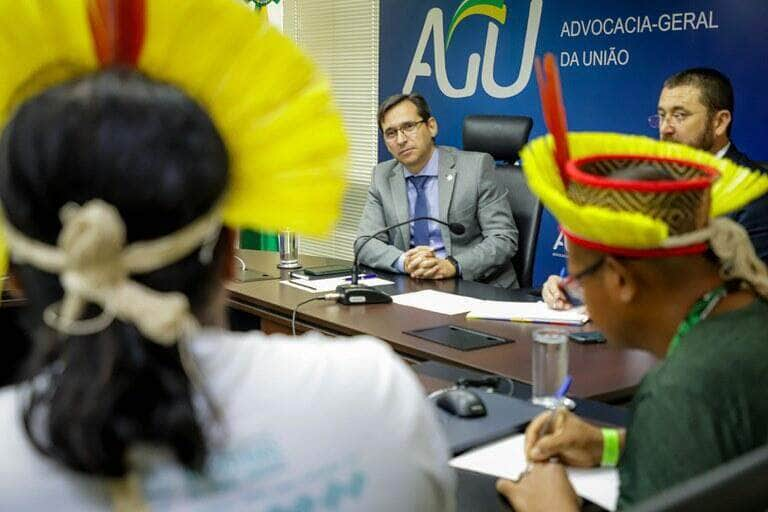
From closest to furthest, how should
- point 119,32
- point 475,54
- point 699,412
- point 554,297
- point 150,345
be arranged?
1. point 150,345
2. point 119,32
3. point 699,412
4. point 554,297
5. point 475,54

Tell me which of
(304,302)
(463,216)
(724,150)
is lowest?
(304,302)

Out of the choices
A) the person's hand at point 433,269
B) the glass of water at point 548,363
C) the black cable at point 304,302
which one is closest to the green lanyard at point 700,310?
the glass of water at point 548,363

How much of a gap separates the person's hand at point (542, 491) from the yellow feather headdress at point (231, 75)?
65cm

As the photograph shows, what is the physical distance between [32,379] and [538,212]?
300cm

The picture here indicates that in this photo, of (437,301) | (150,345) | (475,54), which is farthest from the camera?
(475,54)

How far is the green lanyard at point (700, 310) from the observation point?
4.35 ft

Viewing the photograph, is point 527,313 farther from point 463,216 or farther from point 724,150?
point 724,150

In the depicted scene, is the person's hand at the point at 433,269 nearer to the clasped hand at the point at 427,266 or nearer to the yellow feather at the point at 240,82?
the clasped hand at the point at 427,266

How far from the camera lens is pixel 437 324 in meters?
2.57

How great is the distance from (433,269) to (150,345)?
2558 millimetres

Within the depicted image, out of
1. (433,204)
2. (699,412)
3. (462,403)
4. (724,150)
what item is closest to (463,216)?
(433,204)

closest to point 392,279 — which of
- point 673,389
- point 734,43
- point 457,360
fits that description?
point 457,360

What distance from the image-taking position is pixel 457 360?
7.17 feet

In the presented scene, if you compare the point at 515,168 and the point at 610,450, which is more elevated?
the point at 515,168
